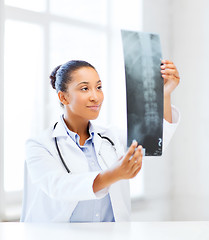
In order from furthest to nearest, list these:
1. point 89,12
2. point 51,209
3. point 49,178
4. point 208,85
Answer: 1. point 208,85
2. point 89,12
3. point 51,209
4. point 49,178

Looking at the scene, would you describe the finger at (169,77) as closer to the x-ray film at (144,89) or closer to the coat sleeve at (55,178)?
the x-ray film at (144,89)

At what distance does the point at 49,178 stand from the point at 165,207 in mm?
1808

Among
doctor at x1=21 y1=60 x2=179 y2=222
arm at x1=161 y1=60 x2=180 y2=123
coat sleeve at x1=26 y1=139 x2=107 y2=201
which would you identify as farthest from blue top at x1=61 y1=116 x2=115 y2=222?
arm at x1=161 y1=60 x2=180 y2=123

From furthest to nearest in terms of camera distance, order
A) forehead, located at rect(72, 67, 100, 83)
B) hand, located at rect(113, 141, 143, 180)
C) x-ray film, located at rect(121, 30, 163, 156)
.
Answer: forehead, located at rect(72, 67, 100, 83) < x-ray film, located at rect(121, 30, 163, 156) < hand, located at rect(113, 141, 143, 180)

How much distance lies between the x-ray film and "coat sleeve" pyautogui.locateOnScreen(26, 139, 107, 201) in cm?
17

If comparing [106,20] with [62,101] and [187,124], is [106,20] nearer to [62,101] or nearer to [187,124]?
[187,124]

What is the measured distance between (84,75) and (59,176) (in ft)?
1.02

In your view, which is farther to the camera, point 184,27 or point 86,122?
point 184,27

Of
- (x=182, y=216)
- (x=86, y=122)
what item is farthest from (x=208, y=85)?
(x=86, y=122)

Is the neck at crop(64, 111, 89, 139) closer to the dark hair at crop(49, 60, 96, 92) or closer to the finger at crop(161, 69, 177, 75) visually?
the dark hair at crop(49, 60, 96, 92)

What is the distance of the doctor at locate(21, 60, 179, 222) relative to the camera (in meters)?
0.94

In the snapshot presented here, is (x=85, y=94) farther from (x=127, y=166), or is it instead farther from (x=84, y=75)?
(x=127, y=166)

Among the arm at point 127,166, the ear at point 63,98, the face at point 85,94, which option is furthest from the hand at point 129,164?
the ear at point 63,98

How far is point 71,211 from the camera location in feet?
3.22
